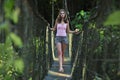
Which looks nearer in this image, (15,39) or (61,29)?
(15,39)

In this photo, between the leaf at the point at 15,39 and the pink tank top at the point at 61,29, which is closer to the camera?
the leaf at the point at 15,39

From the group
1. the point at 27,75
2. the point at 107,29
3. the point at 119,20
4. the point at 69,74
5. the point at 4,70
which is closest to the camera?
the point at 119,20

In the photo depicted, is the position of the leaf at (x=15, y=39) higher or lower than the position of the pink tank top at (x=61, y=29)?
lower

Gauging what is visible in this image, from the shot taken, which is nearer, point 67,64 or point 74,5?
point 67,64

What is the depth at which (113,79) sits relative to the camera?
11.4 ft

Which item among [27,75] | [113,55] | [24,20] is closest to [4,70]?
→ [27,75]

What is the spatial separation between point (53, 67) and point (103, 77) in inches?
242

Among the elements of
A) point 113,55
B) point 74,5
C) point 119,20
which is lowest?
point 113,55

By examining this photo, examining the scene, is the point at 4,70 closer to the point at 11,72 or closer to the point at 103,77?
the point at 11,72

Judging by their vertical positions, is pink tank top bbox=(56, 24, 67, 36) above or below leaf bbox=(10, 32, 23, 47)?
above

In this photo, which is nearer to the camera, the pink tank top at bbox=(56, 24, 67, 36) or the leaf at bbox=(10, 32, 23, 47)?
the leaf at bbox=(10, 32, 23, 47)

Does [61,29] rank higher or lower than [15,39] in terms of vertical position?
higher

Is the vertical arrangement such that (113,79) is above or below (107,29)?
below

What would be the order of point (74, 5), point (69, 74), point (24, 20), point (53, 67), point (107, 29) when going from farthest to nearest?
1. point (74, 5)
2. point (53, 67)
3. point (69, 74)
4. point (107, 29)
5. point (24, 20)
